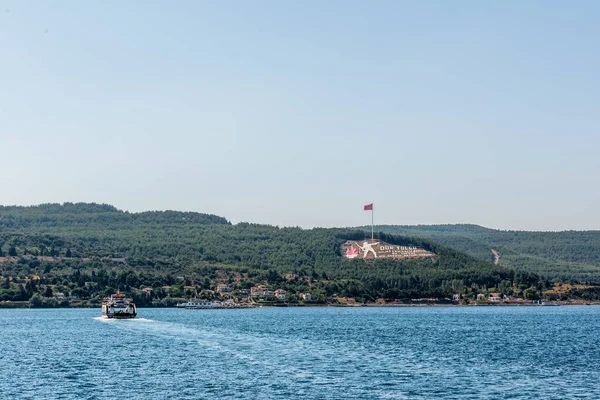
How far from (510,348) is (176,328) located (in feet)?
187

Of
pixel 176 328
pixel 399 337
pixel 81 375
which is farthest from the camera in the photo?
pixel 176 328

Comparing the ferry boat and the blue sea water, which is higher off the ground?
the ferry boat

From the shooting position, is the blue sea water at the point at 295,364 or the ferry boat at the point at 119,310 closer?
the blue sea water at the point at 295,364

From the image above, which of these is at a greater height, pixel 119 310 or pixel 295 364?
pixel 119 310

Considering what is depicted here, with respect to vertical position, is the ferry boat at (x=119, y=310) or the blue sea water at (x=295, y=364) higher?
the ferry boat at (x=119, y=310)

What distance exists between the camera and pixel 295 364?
Answer: 87.5 m

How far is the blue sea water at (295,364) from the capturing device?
70.4 metres

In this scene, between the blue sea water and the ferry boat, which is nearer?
the blue sea water

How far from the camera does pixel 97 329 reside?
5891 inches

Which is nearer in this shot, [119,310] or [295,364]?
[295,364]

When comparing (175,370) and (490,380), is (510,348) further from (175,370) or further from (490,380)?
(175,370)

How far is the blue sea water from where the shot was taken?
70.4 m

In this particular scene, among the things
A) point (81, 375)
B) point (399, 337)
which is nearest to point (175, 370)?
point (81, 375)

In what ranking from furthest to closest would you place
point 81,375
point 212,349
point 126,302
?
point 126,302, point 212,349, point 81,375
